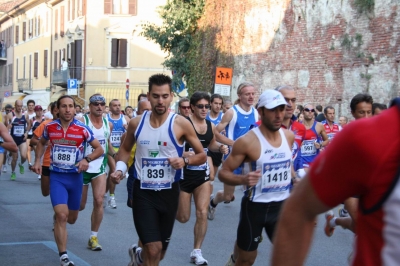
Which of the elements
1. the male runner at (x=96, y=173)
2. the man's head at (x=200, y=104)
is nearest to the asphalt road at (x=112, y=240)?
the male runner at (x=96, y=173)

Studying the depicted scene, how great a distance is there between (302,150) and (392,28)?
8.77 metres

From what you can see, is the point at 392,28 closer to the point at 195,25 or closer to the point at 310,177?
the point at 195,25

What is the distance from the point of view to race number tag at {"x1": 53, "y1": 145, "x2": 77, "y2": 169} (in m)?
8.63

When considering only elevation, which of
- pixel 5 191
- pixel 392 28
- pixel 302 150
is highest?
pixel 392 28

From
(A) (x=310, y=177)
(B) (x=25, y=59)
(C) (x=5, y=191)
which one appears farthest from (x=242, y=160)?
(B) (x=25, y=59)

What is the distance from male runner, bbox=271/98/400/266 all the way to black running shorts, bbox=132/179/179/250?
436cm

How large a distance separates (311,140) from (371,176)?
10971 millimetres

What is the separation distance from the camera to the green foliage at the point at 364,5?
21.0m

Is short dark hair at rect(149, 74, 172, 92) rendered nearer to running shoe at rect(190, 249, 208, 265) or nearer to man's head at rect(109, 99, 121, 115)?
running shoe at rect(190, 249, 208, 265)

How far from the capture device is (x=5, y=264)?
27.3 ft

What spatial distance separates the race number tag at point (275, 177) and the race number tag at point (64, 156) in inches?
123

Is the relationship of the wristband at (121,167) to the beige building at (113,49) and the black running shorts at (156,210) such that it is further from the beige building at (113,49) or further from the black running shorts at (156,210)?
the beige building at (113,49)

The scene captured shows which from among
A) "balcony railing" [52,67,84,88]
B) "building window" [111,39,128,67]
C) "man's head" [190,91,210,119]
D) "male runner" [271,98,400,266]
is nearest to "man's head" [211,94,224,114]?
"man's head" [190,91,210,119]

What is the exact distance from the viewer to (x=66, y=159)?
8.70 meters
